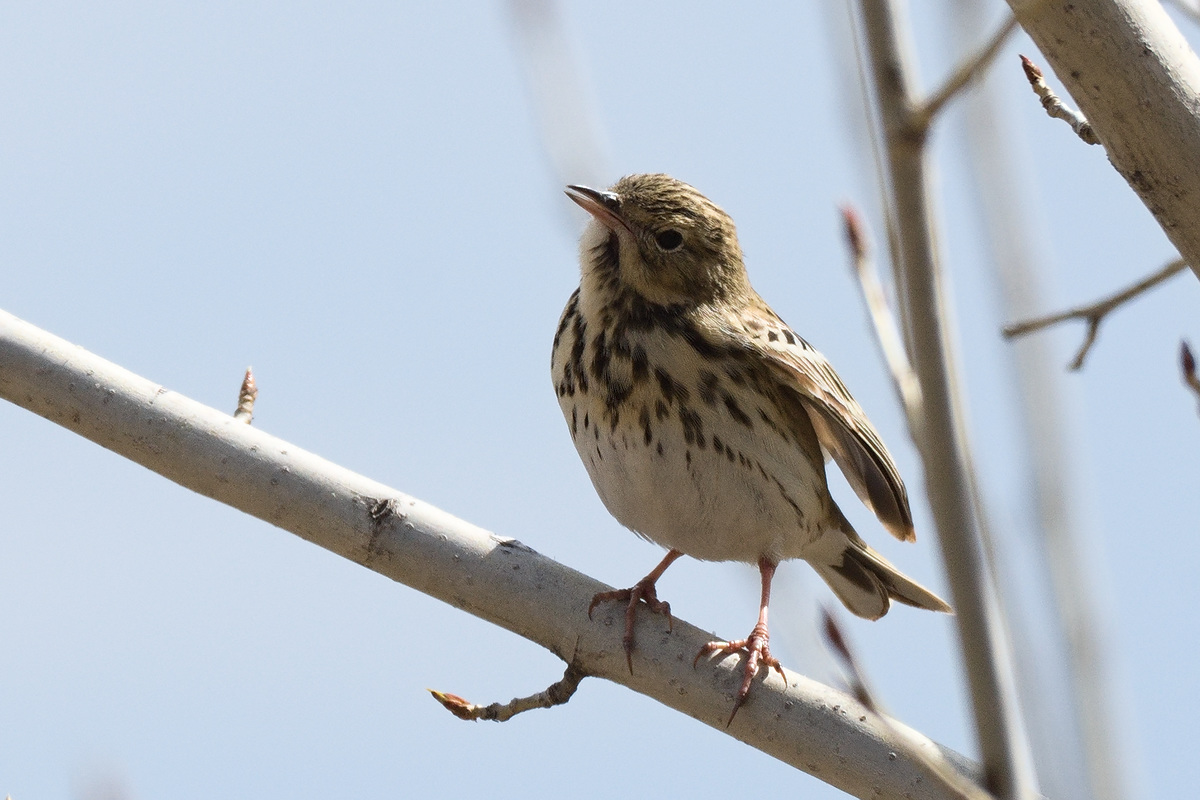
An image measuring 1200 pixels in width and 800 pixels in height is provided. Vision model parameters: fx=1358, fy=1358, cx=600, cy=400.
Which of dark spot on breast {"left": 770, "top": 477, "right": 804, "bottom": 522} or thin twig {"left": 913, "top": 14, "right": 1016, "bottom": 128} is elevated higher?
thin twig {"left": 913, "top": 14, "right": 1016, "bottom": 128}

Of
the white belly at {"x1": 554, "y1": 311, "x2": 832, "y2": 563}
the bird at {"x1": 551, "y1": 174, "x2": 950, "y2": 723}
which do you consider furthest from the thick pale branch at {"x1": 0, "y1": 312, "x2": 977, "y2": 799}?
the white belly at {"x1": 554, "y1": 311, "x2": 832, "y2": 563}

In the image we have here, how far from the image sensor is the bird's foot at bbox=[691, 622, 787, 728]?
3.92 metres

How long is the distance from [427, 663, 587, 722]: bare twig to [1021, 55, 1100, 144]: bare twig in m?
2.06

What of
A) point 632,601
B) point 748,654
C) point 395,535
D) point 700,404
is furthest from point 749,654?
point 700,404

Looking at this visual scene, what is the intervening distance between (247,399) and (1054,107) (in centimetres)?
255

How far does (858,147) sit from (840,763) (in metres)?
2.08

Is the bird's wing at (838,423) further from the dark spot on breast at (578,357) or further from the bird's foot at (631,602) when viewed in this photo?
the bird's foot at (631,602)

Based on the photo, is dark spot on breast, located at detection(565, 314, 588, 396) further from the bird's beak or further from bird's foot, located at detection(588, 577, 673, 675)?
bird's foot, located at detection(588, 577, 673, 675)

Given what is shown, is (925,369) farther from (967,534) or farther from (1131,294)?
(1131,294)

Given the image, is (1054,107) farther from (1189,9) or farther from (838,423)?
(838,423)

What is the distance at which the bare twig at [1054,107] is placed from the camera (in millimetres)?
3236

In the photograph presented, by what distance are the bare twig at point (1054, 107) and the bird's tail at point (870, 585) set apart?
269cm

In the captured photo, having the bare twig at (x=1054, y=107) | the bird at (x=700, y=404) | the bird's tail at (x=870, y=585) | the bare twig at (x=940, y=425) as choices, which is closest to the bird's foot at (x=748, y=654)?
the bird at (x=700, y=404)

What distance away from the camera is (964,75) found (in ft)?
6.19
